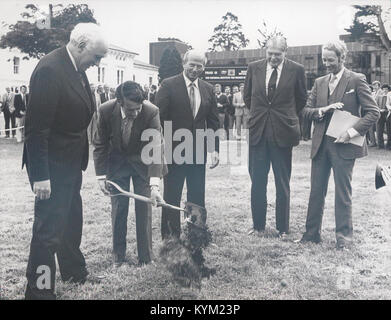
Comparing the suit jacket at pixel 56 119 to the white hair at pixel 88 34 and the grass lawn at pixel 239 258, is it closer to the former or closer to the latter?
the white hair at pixel 88 34

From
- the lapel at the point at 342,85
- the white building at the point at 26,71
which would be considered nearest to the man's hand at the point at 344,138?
the lapel at the point at 342,85

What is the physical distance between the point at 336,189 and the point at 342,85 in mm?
1150

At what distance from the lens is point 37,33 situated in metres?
18.5

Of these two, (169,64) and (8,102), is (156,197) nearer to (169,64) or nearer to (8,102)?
(169,64)

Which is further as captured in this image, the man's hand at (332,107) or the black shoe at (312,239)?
the black shoe at (312,239)

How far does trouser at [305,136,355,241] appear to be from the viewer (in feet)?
17.5

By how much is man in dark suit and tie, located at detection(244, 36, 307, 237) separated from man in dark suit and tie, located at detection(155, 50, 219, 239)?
71cm

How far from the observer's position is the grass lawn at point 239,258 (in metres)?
3.99

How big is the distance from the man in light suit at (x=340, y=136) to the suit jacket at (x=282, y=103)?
0.23 m

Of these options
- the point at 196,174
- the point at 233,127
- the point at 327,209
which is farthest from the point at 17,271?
the point at 233,127

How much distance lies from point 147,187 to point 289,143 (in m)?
1.99

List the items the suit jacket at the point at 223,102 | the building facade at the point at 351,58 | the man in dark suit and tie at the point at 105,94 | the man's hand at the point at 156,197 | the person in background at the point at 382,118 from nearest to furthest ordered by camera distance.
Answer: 1. the man's hand at the point at 156,197
2. the person in background at the point at 382,118
3. the man in dark suit and tie at the point at 105,94
4. the building facade at the point at 351,58
5. the suit jacket at the point at 223,102

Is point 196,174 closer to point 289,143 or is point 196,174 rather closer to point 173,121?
point 173,121

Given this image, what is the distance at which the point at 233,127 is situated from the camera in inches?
847
